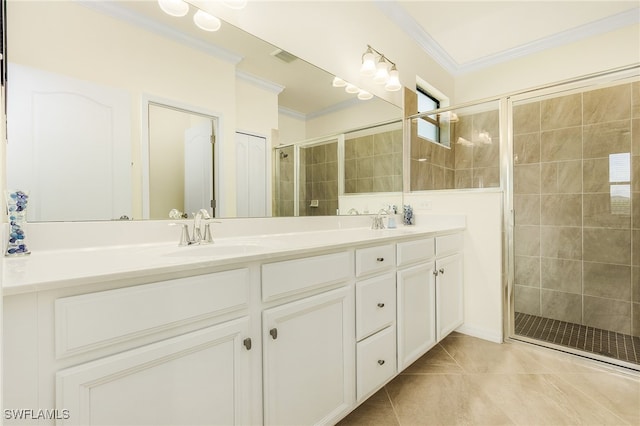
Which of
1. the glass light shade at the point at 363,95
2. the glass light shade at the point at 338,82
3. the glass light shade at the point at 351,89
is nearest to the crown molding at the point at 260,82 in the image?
the glass light shade at the point at 338,82

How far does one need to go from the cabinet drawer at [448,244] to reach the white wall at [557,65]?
1.64 metres

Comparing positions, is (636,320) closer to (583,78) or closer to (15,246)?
(583,78)

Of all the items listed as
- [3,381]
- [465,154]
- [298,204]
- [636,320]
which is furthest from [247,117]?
[636,320]

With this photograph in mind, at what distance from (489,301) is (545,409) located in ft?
2.74

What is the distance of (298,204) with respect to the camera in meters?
1.79

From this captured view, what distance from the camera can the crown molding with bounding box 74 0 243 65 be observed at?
1.11 m

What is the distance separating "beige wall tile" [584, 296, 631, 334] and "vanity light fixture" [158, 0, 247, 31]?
3335 mm

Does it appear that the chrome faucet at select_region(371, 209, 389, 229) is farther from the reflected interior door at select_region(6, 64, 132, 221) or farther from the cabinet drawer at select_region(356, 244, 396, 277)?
the reflected interior door at select_region(6, 64, 132, 221)

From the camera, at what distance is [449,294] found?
2066mm

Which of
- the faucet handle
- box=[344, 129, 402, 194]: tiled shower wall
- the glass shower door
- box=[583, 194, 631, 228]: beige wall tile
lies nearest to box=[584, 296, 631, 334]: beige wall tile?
the glass shower door

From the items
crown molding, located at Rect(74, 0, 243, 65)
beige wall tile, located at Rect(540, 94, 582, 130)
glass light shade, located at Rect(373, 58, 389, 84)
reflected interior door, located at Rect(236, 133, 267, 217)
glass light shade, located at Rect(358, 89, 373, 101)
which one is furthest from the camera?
beige wall tile, located at Rect(540, 94, 582, 130)

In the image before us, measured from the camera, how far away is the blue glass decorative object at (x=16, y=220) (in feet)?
3.02

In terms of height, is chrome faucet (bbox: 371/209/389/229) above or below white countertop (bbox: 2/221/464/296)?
above

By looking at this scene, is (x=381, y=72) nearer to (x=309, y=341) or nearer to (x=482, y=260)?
(x=482, y=260)
